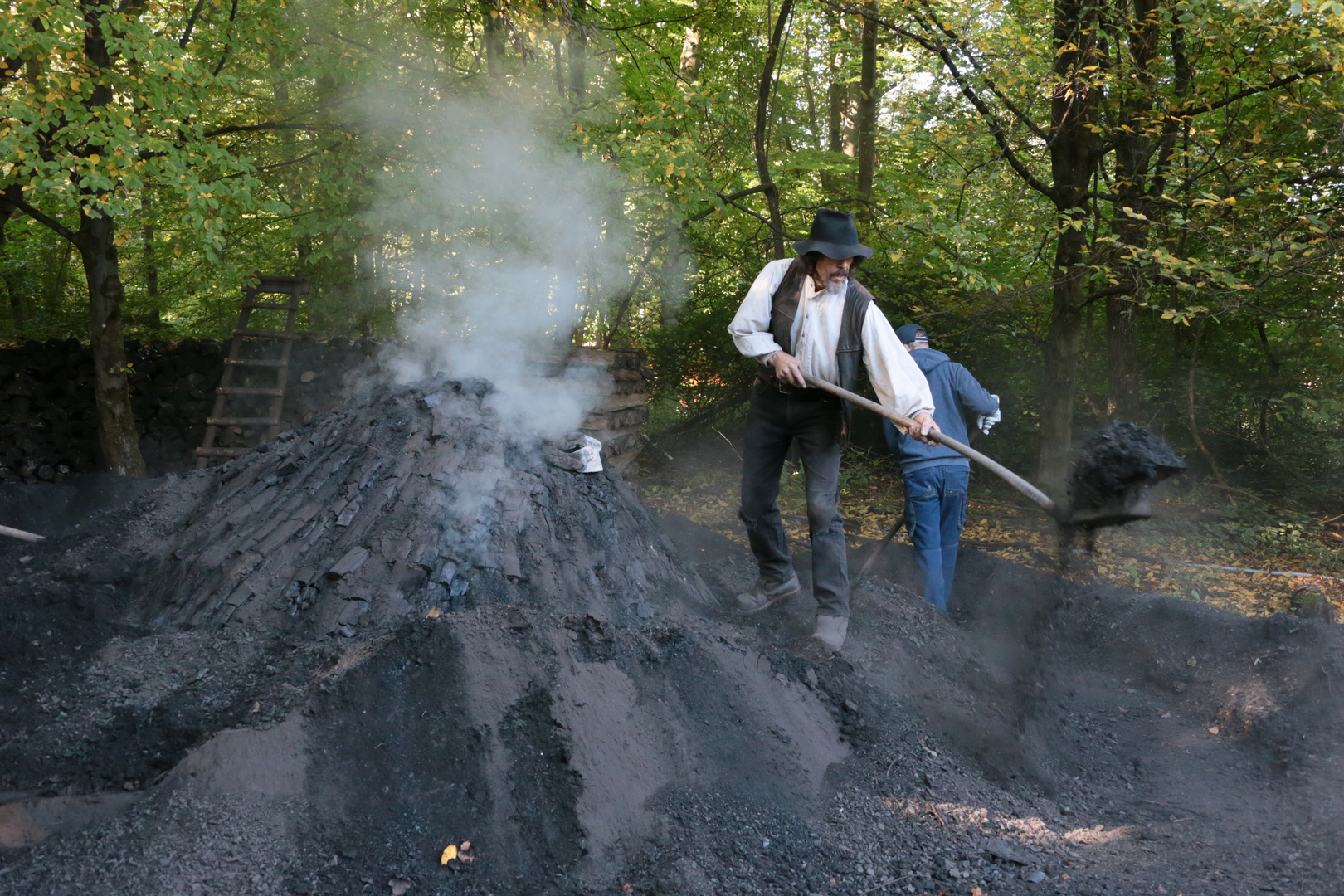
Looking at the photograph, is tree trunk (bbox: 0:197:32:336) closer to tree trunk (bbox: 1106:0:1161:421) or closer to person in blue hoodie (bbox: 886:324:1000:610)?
person in blue hoodie (bbox: 886:324:1000:610)

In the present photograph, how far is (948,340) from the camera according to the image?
921 cm

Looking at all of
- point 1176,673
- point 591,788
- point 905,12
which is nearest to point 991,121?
point 905,12

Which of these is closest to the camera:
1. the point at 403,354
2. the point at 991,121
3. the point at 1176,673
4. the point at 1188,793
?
the point at 1188,793

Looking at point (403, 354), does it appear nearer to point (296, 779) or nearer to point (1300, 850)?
point (296, 779)

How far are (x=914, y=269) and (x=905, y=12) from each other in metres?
2.53

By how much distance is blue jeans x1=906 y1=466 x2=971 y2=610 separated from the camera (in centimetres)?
506

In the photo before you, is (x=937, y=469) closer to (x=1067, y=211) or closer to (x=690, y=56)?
(x=1067, y=211)

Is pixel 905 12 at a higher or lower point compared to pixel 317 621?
higher

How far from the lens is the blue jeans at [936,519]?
506cm

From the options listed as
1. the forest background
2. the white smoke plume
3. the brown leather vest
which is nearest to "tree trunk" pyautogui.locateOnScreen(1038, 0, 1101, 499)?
the forest background

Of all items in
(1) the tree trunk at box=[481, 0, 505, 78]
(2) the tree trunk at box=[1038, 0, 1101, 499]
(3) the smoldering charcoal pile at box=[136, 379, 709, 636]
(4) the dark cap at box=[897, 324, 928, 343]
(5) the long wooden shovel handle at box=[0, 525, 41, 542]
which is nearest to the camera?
(3) the smoldering charcoal pile at box=[136, 379, 709, 636]

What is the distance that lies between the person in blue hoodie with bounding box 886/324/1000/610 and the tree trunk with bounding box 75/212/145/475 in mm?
6821

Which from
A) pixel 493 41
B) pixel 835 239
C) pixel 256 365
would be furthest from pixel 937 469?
pixel 256 365

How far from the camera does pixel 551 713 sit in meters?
3.18
